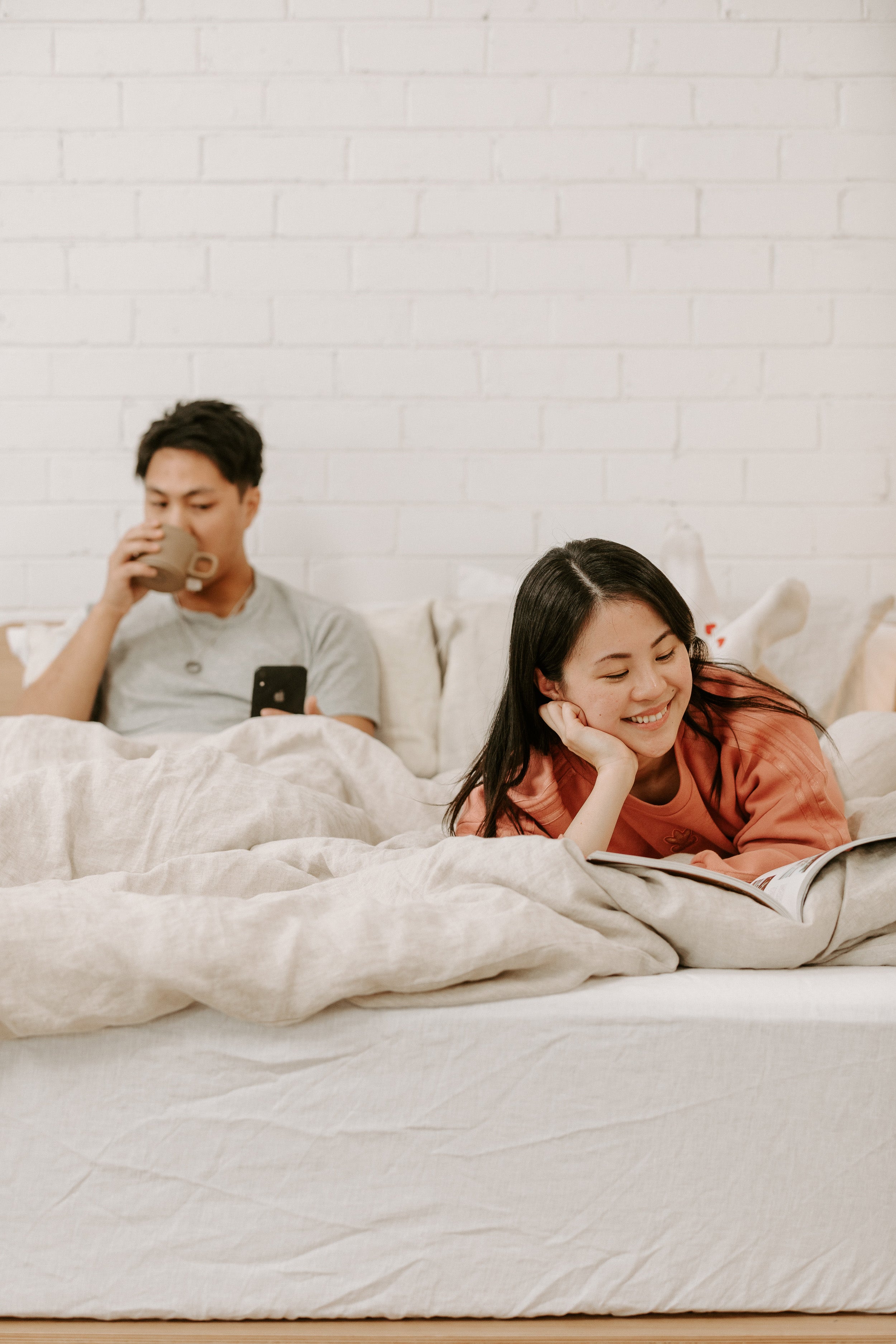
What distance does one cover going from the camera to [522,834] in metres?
1.09

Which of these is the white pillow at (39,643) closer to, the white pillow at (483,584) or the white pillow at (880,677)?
the white pillow at (483,584)

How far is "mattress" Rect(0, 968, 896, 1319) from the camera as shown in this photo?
0.75m

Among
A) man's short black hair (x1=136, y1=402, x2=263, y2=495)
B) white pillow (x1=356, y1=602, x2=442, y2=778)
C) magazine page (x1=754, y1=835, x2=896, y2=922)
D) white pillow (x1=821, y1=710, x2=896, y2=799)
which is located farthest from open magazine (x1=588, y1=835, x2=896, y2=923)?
man's short black hair (x1=136, y1=402, x2=263, y2=495)

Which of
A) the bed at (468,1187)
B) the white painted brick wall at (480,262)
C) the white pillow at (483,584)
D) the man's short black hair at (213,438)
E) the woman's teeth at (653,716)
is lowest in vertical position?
the bed at (468,1187)

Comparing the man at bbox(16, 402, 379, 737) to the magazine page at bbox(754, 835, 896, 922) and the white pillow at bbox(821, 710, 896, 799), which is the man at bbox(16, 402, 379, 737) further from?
the magazine page at bbox(754, 835, 896, 922)

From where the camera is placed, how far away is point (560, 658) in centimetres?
111

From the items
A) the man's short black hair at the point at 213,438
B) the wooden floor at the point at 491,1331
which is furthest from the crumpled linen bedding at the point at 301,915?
the man's short black hair at the point at 213,438

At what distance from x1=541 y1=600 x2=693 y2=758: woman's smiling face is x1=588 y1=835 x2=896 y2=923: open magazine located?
0.20 m

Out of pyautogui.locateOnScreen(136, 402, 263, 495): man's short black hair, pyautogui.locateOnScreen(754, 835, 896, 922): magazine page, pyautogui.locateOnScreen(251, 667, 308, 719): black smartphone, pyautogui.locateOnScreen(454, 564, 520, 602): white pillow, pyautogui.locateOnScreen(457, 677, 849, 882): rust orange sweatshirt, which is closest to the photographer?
pyautogui.locateOnScreen(754, 835, 896, 922): magazine page

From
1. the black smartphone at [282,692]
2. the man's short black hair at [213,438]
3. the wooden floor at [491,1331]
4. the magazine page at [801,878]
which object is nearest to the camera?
the wooden floor at [491,1331]

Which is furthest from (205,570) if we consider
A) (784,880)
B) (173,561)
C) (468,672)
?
(784,880)

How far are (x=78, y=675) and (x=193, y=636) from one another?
209 mm

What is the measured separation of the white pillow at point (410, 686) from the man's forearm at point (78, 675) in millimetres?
450

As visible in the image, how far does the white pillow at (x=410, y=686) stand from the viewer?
175 cm
